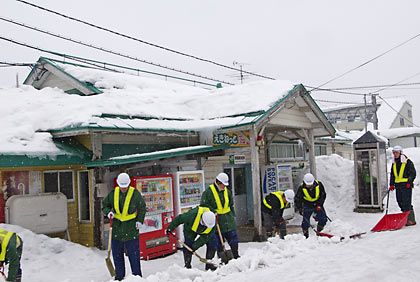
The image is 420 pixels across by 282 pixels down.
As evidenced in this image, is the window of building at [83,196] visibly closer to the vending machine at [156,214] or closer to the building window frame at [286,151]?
the vending machine at [156,214]

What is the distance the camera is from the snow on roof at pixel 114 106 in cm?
978

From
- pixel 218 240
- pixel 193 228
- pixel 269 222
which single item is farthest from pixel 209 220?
pixel 269 222

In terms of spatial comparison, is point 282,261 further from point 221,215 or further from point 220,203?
point 220,203

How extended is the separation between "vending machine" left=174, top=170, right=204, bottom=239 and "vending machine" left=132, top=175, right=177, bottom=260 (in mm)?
174

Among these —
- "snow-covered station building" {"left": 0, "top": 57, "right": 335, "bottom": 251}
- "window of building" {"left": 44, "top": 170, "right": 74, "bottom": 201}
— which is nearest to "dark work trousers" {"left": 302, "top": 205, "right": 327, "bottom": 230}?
"snow-covered station building" {"left": 0, "top": 57, "right": 335, "bottom": 251}

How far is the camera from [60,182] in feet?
32.9

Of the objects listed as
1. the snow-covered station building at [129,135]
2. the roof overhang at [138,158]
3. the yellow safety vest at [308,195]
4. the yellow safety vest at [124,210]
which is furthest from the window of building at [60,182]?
the yellow safety vest at [308,195]

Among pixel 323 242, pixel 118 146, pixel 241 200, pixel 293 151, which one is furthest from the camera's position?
pixel 293 151

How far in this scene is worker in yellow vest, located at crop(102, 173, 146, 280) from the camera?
23.3 ft

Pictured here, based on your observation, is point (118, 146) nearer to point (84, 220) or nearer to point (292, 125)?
point (84, 220)

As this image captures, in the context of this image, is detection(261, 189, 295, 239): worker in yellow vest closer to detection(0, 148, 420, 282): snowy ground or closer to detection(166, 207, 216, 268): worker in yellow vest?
detection(0, 148, 420, 282): snowy ground

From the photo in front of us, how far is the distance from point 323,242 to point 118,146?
5.51m

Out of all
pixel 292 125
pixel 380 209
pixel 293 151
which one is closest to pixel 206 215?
pixel 292 125

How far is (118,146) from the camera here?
10.5m
